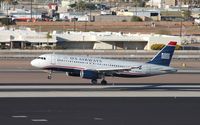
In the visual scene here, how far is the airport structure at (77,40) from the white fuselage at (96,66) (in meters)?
48.4

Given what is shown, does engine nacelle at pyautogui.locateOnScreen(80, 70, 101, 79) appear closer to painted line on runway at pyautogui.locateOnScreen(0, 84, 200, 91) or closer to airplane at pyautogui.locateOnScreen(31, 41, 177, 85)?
airplane at pyautogui.locateOnScreen(31, 41, 177, 85)

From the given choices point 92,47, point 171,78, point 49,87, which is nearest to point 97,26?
point 92,47

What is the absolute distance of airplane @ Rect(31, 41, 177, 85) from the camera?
6212 cm

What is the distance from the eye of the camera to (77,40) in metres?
115

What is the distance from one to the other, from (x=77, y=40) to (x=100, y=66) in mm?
52354

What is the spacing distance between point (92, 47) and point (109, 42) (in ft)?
10.6
